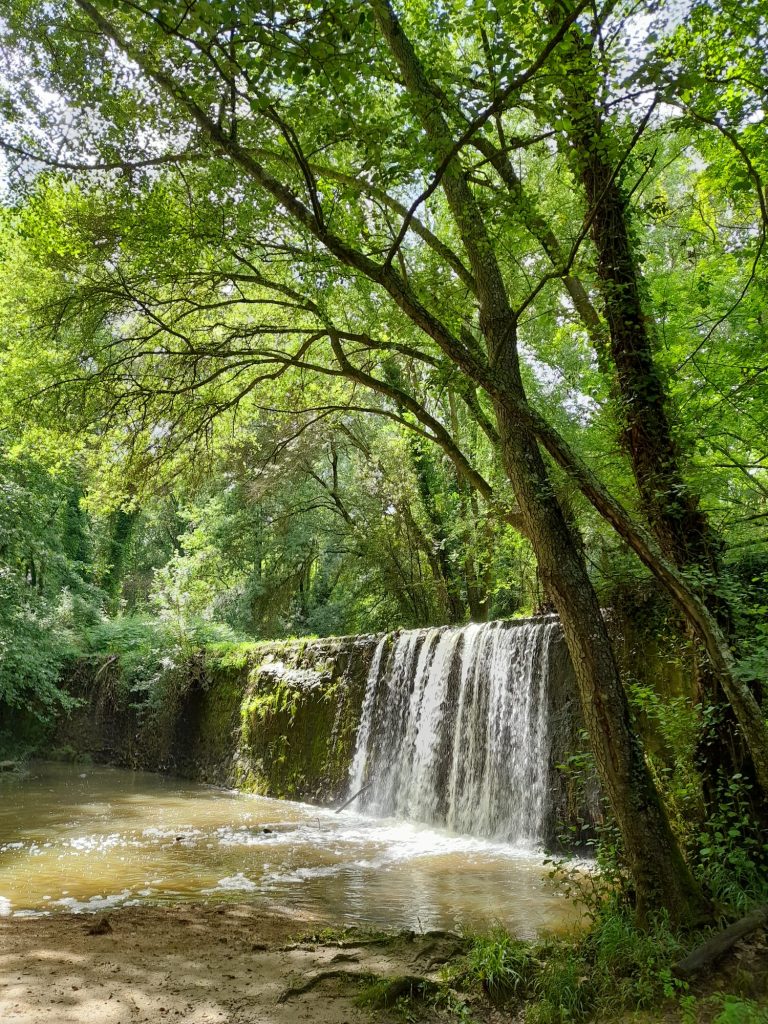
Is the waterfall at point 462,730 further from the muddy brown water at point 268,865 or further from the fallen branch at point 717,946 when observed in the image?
the fallen branch at point 717,946

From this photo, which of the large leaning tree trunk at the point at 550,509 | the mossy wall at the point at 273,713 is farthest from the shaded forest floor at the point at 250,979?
the mossy wall at the point at 273,713

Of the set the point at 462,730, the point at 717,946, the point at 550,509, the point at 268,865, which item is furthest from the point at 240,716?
the point at 717,946

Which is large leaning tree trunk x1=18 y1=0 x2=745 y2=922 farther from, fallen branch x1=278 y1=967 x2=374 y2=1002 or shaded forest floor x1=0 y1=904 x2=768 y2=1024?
fallen branch x1=278 y1=967 x2=374 y2=1002

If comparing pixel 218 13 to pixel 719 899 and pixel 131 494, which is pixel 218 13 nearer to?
pixel 719 899

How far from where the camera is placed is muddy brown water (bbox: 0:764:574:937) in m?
5.42

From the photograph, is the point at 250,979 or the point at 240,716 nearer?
the point at 250,979

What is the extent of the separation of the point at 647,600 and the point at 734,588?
8.60 feet

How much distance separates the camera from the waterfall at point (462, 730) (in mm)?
8359

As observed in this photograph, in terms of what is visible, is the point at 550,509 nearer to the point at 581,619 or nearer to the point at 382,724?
the point at 581,619

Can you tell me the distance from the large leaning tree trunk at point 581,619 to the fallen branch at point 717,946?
0.32m

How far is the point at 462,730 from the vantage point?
9555 mm

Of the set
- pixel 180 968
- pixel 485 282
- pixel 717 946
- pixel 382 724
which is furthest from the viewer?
pixel 382 724

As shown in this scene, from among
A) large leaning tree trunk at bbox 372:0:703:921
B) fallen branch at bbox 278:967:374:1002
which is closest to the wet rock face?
large leaning tree trunk at bbox 372:0:703:921

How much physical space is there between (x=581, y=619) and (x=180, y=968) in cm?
291
